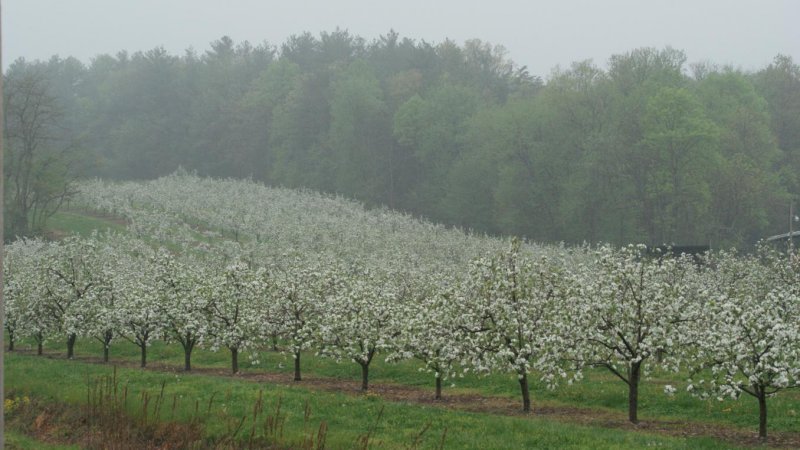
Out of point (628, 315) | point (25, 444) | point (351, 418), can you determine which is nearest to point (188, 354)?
point (25, 444)

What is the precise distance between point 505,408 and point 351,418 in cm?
591

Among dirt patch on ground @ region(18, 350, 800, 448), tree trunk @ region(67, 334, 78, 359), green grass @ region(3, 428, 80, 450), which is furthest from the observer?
tree trunk @ region(67, 334, 78, 359)

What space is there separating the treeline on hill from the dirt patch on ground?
202 ft

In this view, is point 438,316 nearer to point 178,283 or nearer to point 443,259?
point 178,283

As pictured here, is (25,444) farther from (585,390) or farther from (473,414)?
(585,390)

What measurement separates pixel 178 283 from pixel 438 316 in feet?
54.7

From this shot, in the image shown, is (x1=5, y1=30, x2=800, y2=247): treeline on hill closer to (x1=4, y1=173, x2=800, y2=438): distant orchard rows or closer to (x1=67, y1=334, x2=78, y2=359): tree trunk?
(x1=4, y1=173, x2=800, y2=438): distant orchard rows

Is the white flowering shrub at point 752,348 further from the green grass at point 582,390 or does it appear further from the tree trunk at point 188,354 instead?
the tree trunk at point 188,354

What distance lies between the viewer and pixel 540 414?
26.0 meters

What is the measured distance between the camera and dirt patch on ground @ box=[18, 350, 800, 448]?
72.0ft

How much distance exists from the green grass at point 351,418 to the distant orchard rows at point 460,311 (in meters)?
1.72

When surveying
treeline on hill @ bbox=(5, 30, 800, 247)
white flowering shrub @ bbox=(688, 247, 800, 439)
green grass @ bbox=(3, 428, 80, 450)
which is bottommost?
green grass @ bbox=(3, 428, 80, 450)

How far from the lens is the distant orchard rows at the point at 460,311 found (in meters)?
22.0

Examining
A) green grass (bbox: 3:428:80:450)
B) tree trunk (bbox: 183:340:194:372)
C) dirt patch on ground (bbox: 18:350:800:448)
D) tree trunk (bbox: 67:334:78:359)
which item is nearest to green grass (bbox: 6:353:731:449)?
dirt patch on ground (bbox: 18:350:800:448)
